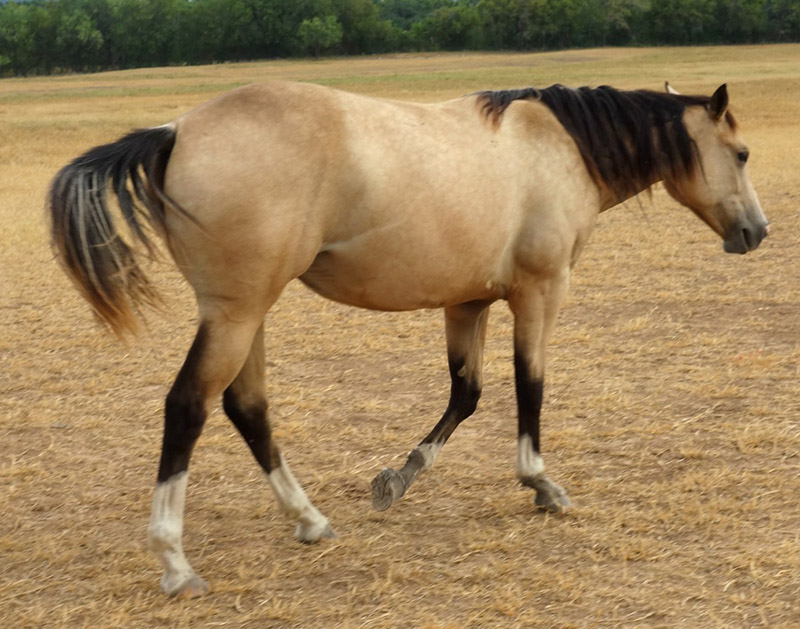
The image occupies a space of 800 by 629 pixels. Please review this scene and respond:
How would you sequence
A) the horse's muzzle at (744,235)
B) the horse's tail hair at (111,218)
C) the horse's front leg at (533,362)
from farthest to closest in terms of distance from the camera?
the horse's muzzle at (744,235) → the horse's front leg at (533,362) → the horse's tail hair at (111,218)

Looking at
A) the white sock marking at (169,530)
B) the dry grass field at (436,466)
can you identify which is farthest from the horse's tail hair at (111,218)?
the dry grass field at (436,466)

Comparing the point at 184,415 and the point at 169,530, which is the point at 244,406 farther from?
the point at 169,530

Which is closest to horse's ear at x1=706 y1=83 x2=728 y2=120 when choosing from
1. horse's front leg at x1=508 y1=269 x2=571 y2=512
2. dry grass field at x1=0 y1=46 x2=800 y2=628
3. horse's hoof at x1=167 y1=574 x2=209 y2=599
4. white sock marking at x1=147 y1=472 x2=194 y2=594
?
horse's front leg at x1=508 y1=269 x2=571 y2=512

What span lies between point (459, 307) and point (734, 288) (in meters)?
4.28

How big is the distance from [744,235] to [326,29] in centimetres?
6158

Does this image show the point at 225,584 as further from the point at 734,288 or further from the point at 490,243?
the point at 734,288

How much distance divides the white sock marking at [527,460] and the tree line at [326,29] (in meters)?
58.1

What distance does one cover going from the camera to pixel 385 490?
430 cm

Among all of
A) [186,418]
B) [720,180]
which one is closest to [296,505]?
[186,418]

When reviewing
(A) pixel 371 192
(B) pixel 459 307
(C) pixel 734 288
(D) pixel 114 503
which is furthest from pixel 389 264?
(C) pixel 734 288

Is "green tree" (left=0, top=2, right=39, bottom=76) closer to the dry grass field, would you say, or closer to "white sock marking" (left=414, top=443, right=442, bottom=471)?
the dry grass field

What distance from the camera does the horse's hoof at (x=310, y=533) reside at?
13.3 feet

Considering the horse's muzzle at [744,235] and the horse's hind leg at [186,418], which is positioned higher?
the horse's muzzle at [744,235]

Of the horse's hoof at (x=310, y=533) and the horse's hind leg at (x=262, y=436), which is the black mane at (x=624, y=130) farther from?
the horse's hoof at (x=310, y=533)
